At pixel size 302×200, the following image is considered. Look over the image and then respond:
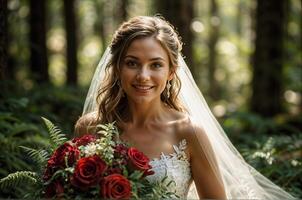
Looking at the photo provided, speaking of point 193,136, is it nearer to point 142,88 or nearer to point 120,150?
point 142,88

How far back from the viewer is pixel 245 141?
6633mm

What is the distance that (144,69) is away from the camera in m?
3.72

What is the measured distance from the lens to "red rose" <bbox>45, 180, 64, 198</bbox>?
9.60 feet

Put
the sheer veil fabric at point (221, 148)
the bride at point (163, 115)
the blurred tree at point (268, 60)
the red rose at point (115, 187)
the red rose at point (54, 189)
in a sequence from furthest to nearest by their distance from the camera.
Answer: the blurred tree at point (268, 60)
the sheer veil fabric at point (221, 148)
the bride at point (163, 115)
the red rose at point (54, 189)
the red rose at point (115, 187)

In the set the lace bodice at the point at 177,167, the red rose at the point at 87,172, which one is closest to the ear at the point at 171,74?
the lace bodice at the point at 177,167

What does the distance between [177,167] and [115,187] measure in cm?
106

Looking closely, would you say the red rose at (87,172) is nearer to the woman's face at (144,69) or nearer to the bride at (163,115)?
the bride at (163,115)

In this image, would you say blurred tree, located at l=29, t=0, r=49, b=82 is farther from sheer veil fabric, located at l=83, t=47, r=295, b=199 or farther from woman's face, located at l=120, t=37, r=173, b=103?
woman's face, located at l=120, t=37, r=173, b=103

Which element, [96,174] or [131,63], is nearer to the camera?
[96,174]

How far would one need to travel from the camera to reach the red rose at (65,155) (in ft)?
9.98

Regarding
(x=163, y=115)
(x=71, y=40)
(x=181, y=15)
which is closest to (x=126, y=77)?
(x=163, y=115)

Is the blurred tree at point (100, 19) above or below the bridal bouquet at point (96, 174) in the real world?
below

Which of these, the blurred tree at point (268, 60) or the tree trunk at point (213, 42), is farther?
the tree trunk at point (213, 42)

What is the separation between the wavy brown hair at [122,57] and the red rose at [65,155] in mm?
986
